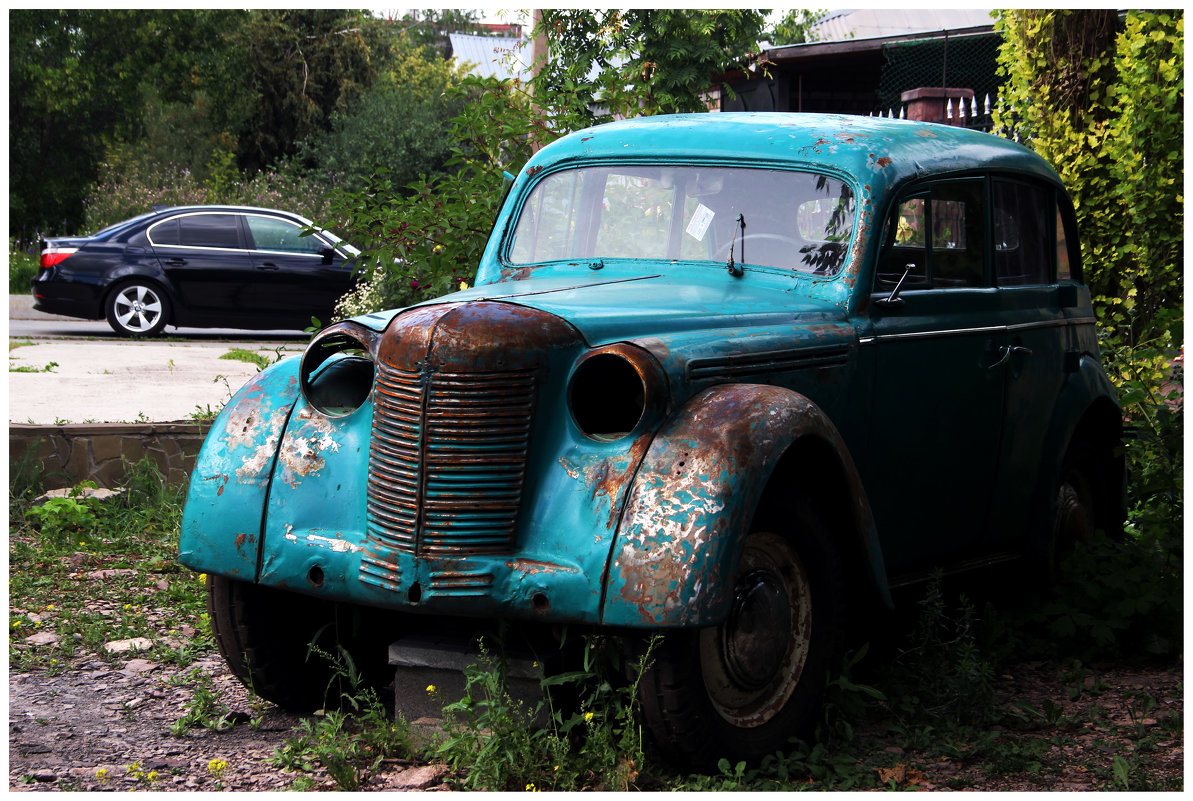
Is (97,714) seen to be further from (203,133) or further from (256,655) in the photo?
(203,133)

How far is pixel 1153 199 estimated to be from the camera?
7836mm

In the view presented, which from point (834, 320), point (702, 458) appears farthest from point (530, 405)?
point (834, 320)

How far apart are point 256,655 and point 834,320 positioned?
6.62ft

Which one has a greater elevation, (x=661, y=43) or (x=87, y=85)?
(x=87, y=85)

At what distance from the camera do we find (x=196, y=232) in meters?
14.1

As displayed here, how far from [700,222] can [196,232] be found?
1106 cm

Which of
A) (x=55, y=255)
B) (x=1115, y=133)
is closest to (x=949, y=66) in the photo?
(x=1115, y=133)

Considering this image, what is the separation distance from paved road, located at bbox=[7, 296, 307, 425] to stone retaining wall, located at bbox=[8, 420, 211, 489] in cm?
24

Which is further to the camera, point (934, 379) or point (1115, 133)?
point (1115, 133)

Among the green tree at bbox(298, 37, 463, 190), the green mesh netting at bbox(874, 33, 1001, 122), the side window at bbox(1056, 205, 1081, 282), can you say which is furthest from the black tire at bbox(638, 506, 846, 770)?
the green tree at bbox(298, 37, 463, 190)

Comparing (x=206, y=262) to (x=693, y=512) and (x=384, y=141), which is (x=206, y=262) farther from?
(x=384, y=141)

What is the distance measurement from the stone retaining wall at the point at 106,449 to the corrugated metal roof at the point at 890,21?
16703 mm

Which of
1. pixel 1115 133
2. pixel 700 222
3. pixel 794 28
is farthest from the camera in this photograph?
pixel 794 28

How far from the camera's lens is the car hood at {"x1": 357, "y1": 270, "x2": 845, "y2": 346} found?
11.0 ft
